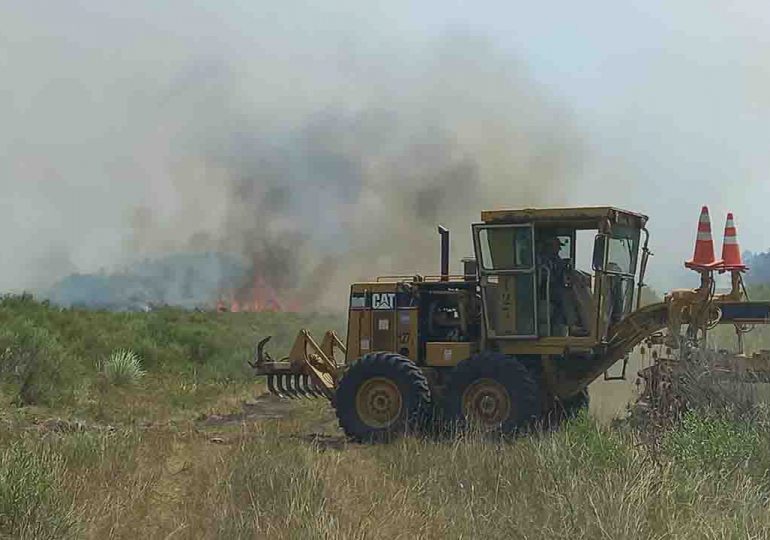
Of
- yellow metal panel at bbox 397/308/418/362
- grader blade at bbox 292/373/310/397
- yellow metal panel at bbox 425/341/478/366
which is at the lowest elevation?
grader blade at bbox 292/373/310/397

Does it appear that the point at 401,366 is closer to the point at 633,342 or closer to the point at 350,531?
the point at 633,342

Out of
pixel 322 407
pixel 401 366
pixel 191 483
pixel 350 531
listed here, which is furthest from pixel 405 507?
pixel 322 407

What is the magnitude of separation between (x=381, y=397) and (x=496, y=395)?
173cm

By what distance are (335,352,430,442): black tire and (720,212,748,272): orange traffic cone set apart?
4341mm

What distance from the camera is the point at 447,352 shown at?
13.3m

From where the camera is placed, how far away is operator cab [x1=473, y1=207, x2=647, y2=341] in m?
12.5

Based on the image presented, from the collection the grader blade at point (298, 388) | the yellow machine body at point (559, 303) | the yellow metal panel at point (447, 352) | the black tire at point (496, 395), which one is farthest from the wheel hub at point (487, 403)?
the grader blade at point (298, 388)

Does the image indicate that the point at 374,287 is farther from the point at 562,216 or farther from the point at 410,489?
the point at 410,489

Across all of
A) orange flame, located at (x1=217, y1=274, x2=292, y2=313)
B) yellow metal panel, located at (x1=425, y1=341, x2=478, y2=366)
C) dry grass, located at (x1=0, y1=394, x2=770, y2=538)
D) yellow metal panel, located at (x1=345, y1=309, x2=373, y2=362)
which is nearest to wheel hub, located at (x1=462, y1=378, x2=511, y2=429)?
yellow metal panel, located at (x1=425, y1=341, x2=478, y2=366)

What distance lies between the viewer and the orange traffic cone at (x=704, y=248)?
1192 centimetres

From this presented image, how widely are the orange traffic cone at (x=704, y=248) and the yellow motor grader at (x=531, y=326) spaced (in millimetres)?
102

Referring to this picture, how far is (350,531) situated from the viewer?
20.7 feet

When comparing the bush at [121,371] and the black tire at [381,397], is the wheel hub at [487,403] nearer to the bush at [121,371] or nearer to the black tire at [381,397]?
the black tire at [381,397]

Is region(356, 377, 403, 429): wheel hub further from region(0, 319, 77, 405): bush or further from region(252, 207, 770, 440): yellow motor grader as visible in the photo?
region(0, 319, 77, 405): bush
